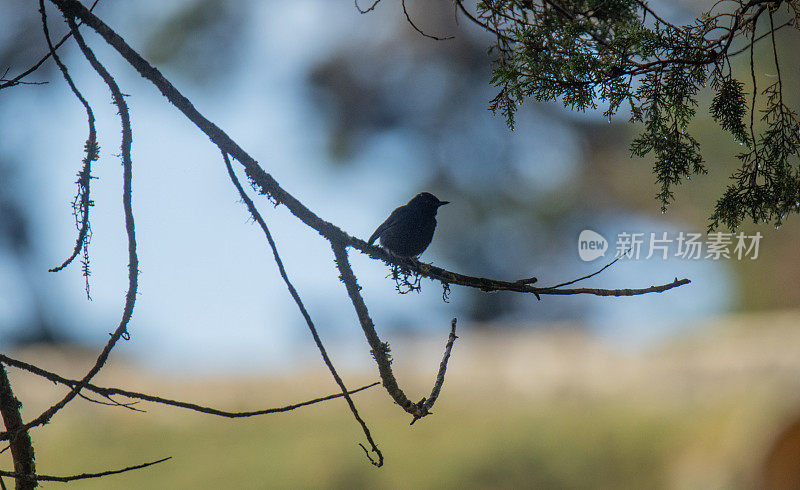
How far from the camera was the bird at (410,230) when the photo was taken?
4395 millimetres

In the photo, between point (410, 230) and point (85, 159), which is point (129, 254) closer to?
point (85, 159)

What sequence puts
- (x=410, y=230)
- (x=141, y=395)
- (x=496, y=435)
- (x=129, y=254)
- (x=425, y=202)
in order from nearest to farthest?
1. (x=141, y=395)
2. (x=129, y=254)
3. (x=410, y=230)
4. (x=425, y=202)
5. (x=496, y=435)

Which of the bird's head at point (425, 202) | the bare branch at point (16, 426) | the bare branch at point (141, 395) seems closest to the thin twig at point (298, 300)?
the bare branch at point (141, 395)

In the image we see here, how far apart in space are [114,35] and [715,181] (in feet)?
33.0

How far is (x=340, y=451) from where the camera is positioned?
894cm

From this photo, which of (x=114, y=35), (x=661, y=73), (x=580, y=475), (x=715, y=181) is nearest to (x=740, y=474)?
(x=580, y=475)

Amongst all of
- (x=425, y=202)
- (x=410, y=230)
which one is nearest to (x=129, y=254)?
(x=410, y=230)

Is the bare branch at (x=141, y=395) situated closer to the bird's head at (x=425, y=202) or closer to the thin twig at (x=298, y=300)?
the thin twig at (x=298, y=300)

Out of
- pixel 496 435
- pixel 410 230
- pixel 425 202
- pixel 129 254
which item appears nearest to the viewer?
pixel 129 254

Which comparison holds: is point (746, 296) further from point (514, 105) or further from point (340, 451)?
point (514, 105)

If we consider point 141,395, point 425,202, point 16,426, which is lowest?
point 141,395

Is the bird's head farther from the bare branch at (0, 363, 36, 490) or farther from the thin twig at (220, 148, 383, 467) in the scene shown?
the bare branch at (0, 363, 36, 490)

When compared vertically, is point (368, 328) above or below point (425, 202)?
below

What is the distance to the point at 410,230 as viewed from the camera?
14.5 feet
